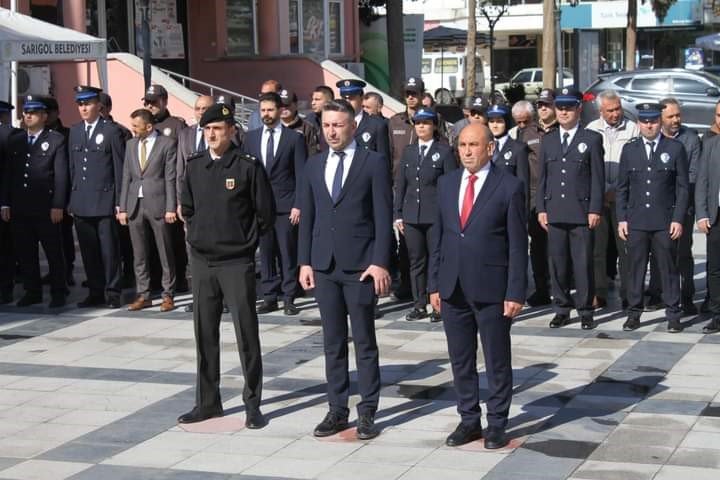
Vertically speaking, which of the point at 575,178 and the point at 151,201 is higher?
the point at 575,178

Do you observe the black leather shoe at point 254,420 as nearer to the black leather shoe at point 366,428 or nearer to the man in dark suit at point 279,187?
the black leather shoe at point 366,428

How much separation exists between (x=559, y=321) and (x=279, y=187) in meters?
2.84

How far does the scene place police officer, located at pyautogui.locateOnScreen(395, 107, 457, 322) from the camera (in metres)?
12.4

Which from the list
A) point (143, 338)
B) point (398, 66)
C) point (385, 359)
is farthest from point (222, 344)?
point (398, 66)

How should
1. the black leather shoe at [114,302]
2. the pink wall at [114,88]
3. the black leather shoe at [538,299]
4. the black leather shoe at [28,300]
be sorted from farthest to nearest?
1. the pink wall at [114,88]
2. the black leather shoe at [28,300]
3. the black leather shoe at [114,302]
4. the black leather shoe at [538,299]

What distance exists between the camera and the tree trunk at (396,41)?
1396 inches

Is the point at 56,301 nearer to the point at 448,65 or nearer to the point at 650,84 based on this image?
the point at 650,84

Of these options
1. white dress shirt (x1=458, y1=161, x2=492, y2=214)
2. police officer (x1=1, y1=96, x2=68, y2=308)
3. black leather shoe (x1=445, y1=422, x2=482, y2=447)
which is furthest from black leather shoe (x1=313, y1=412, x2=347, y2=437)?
police officer (x1=1, y1=96, x2=68, y2=308)

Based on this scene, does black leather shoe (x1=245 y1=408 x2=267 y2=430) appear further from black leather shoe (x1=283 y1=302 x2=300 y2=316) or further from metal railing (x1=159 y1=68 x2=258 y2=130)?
metal railing (x1=159 y1=68 x2=258 y2=130)

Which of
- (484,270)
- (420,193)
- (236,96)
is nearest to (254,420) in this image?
(484,270)

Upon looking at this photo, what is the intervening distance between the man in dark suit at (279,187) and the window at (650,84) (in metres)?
19.3

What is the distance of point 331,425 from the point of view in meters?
8.49

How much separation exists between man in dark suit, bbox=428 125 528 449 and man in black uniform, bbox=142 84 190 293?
583 centimetres

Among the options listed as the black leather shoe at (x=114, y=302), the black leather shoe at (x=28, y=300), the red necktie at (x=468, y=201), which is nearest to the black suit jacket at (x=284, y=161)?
the black leather shoe at (x=114, y=302)
